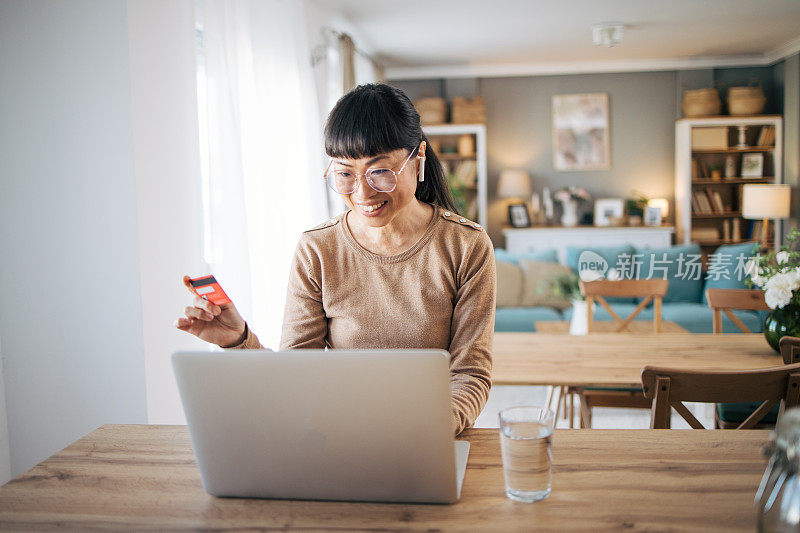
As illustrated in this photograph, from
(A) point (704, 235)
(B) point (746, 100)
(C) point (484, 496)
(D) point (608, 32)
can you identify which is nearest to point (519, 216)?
(A) point (704, 235)

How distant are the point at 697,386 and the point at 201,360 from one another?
1.07 metres

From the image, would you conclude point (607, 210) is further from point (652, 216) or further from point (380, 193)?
point (380, 193)

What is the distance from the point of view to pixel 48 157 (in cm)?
211

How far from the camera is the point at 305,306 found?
141 centimetres

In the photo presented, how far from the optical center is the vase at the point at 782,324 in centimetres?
227

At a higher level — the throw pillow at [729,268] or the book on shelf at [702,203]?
the book on shelf at [702,203]

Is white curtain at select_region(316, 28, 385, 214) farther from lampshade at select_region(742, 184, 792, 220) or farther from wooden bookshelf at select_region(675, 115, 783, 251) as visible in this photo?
lampshade at select_region(742, 184, 792, 220)

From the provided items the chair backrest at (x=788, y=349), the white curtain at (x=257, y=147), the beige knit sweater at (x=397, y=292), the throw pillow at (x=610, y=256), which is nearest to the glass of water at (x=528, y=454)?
the beige knit sweater at (x=397, y=292)

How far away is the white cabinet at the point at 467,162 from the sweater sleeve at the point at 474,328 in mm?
5333

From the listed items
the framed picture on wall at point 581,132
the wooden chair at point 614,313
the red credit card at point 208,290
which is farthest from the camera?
the framed picture on wall at point 581,132

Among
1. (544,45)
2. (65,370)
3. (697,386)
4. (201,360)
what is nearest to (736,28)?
(544,45)

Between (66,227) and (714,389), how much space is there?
6.27ft

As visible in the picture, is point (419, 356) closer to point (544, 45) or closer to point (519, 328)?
point (519, 328)

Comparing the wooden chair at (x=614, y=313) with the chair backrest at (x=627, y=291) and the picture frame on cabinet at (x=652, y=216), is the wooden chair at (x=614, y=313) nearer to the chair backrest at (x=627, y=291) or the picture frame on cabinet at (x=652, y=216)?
the chair backrest at (x=627, y=291)
